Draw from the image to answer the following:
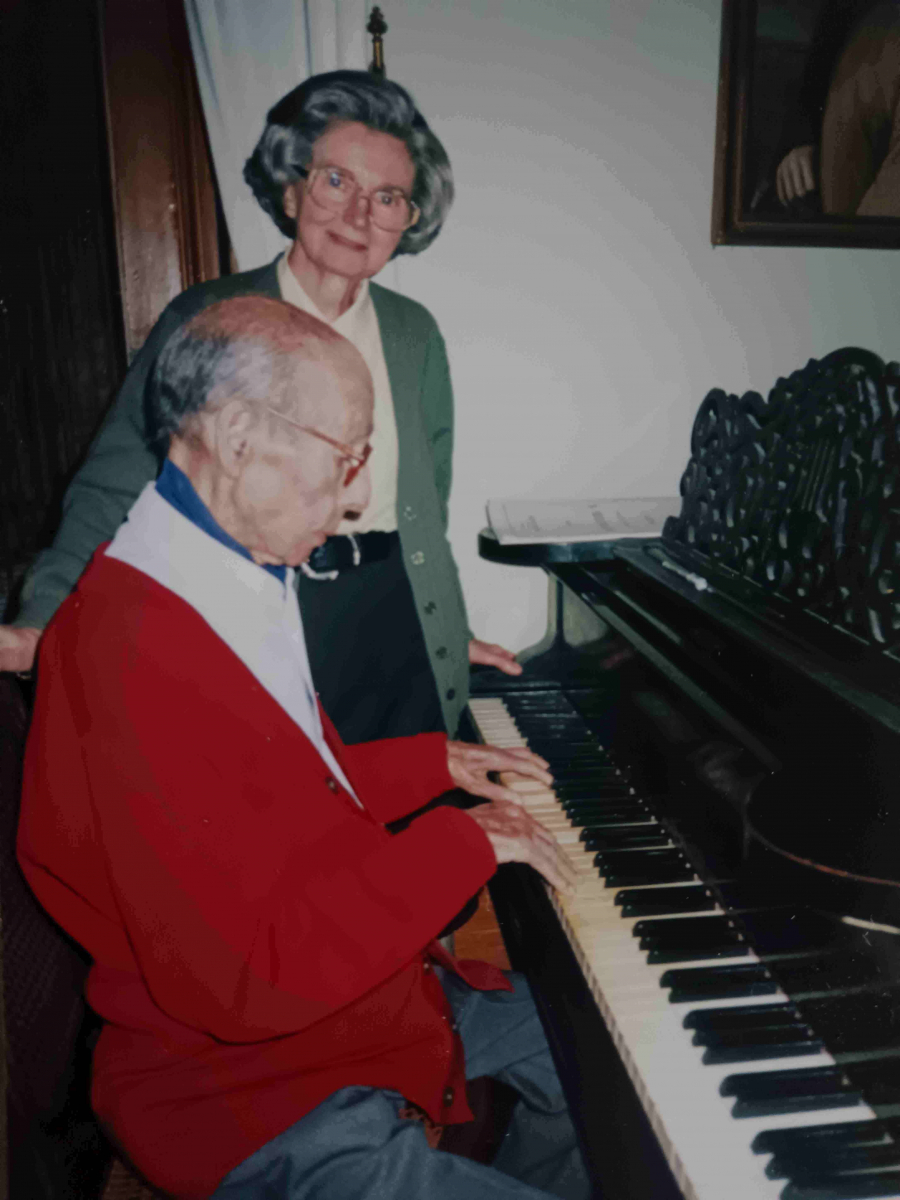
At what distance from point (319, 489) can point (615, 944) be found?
2.42 feet

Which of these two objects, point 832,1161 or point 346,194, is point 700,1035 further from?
point 346,194

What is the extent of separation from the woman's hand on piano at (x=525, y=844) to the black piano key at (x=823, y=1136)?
40cm

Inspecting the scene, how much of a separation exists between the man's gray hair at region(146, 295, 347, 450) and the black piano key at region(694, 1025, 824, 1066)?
0.90 metres

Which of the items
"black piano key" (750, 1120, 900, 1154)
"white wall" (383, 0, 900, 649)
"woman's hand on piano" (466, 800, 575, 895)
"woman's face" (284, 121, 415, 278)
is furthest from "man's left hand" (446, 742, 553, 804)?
"white wall" (383, 0, 900, 649)

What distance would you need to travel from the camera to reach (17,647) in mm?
1183

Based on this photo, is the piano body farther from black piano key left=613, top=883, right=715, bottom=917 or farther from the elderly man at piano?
the elderly man at piano

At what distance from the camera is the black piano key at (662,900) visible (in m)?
1.10

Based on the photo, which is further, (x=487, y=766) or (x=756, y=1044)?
(x=487, y=766)

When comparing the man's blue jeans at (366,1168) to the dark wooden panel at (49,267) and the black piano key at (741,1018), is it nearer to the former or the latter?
the black piano key at (741,1018)

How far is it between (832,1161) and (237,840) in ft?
2.20

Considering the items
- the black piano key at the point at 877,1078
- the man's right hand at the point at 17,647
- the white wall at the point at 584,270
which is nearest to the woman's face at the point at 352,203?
A: the white wall at the point at 584,270

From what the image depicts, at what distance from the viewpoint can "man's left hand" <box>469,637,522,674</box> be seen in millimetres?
1879

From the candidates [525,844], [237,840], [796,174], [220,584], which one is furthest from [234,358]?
[796,174]

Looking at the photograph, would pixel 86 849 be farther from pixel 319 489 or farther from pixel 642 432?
pixel 642 432
